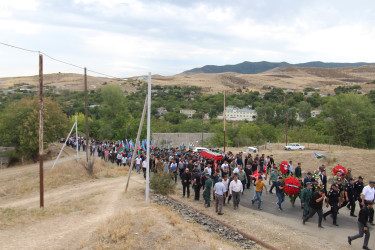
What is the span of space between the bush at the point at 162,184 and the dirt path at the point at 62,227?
66.2 inches

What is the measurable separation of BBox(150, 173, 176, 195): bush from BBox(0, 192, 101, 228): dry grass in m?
3.16

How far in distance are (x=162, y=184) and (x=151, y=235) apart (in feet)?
21.0

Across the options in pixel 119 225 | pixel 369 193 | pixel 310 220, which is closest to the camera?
pixel 119 225

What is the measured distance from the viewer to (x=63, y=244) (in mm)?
9172

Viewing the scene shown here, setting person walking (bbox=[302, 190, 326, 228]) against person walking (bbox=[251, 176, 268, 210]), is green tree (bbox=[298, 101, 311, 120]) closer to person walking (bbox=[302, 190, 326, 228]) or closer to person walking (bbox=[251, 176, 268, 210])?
person walking (bbox=[251, 176, 268, 210])

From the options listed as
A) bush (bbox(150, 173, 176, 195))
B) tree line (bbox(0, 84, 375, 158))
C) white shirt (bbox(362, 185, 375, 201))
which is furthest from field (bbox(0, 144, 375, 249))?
tree line (bbox(0, 84, 375, 158))

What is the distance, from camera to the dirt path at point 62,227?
30.5 feet

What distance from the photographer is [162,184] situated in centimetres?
1563

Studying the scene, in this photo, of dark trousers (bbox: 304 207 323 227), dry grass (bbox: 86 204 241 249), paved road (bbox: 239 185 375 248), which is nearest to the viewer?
dry grass (bbox: 86 204 241 249)

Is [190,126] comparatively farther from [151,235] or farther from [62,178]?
[151,235]

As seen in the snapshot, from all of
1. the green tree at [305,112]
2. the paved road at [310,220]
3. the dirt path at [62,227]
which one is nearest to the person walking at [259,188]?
the paved road at [310,220]

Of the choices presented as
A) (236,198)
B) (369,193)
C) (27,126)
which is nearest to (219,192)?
(236,198)

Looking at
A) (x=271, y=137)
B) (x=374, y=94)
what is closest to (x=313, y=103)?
(x=374, y=94)

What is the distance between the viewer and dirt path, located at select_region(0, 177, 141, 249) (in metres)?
9.29
